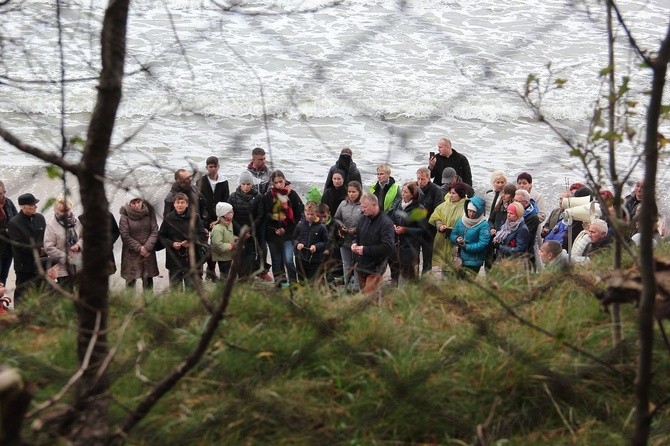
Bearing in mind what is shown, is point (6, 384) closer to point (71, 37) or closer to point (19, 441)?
point (19, 441)

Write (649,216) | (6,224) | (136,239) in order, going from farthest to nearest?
(6,224) < (136,239) < (649,216)

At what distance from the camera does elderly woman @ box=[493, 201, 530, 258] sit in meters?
7.98

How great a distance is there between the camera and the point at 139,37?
5879 mm

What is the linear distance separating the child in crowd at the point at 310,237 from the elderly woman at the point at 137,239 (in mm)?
1310

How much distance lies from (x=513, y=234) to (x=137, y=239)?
3.34 metres

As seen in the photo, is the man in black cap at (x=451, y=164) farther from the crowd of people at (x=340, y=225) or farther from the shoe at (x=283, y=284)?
the shoe at (x=283, y=284)

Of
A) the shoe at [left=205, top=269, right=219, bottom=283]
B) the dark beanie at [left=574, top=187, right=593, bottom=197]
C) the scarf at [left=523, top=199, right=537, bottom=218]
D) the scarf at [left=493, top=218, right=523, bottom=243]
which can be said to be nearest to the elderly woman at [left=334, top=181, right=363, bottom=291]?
the scarf at [left=493, top=218, right=523, bottom=243]

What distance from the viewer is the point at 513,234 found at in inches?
317

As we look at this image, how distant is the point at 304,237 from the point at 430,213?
1365 mm

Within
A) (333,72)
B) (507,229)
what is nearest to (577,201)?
(507,229)

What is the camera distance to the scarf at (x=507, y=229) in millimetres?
8039

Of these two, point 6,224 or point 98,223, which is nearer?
point 98,223

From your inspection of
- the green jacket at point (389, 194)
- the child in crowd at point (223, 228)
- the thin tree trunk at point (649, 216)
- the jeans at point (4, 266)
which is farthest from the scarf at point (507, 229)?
the thin tree trunk at point (649, 216)

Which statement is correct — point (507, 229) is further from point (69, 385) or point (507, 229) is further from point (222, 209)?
point (69, 385)
